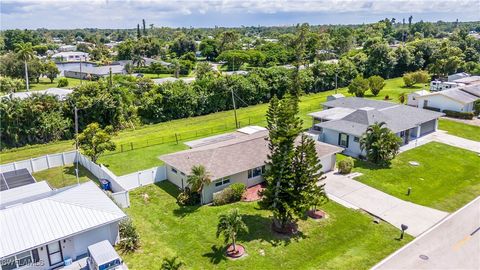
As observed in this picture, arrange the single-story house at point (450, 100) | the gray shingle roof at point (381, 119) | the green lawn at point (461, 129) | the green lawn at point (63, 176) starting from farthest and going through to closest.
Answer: the single-story house at point (450, 100)
the green lawn at point (461, 129)
the gray shingle roof at point (381, 119)
the green lawn at point (63, 176)

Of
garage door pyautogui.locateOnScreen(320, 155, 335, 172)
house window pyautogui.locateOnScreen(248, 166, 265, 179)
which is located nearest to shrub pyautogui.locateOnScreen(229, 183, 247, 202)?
house window pyautogui.locateOnScreen(248, 166, 265, 179)

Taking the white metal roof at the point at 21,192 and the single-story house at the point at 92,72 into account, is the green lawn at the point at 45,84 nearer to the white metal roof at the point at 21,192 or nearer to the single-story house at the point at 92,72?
the single-story house at the point at 92,72

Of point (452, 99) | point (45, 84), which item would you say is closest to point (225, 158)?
point (452, 99)

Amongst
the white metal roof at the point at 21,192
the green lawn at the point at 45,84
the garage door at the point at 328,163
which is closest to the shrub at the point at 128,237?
the white metal roof at the point at 21,192

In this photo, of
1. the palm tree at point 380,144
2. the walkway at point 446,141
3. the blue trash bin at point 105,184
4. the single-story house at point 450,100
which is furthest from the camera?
the single-story house at point 450,100

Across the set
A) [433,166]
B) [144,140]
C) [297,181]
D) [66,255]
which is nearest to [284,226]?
[297,181]

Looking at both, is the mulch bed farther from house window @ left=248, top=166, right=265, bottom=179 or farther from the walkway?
the walkway
